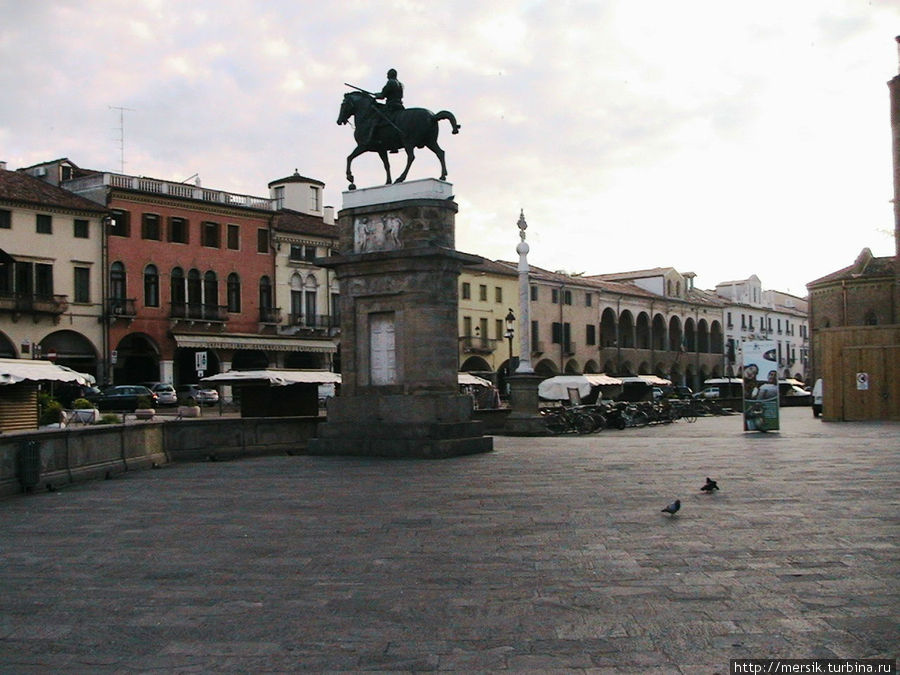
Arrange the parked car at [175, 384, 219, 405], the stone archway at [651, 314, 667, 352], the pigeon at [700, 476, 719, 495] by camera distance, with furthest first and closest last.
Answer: the stone archway at [651, 314, 667, 352], the parked car at [175, 384, 219, 405], the pigeon at [700, 476, 719, 495]

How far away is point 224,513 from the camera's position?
11570 millimetres

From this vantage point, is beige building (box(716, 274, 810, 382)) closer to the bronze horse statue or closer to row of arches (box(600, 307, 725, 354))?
row of arches (box(600, 307, 725, 354))

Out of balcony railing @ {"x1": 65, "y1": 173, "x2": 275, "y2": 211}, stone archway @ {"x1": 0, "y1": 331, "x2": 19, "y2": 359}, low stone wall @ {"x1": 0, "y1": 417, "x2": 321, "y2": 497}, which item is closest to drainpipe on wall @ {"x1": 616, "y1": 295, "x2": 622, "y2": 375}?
balcony railing @ {"x1": 65, "y1": 173, "x2": 275, "y2": 211}

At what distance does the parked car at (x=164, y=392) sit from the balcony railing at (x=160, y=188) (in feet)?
37.7

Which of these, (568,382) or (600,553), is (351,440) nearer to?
(600,553)

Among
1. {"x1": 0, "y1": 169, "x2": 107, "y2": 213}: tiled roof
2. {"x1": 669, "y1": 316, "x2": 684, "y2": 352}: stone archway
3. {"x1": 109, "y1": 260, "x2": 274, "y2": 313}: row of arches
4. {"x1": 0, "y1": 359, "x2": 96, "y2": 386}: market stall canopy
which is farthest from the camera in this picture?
{"x1": 669, "y1": 316, "x2": 684, "y2": 352}: stone archway

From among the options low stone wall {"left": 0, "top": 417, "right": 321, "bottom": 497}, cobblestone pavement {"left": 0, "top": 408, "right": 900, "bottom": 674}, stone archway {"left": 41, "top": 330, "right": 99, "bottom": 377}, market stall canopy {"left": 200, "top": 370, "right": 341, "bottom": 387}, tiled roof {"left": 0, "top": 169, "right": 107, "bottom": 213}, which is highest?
tiled roof {"left": 0, "top": 169, "right": 107, "bottom": 213}

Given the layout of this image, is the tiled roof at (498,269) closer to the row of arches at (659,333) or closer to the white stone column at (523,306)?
the row of arches at (659,333)

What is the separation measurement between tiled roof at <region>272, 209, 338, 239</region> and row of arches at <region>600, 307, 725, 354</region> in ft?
96.1

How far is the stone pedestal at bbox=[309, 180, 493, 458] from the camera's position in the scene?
19.6 meters

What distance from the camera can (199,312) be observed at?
6050 centimetres

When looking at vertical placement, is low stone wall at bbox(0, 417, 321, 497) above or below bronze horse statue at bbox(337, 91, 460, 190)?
below

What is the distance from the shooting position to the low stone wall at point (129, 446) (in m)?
13.9

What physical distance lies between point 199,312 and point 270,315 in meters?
5.73
